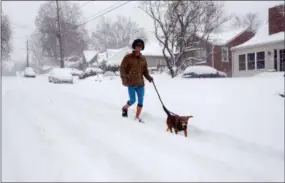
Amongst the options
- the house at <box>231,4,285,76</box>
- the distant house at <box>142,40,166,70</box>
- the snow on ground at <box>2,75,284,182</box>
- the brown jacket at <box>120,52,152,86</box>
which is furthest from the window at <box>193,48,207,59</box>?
the brown jacket at <box>120,52,152,86</box>

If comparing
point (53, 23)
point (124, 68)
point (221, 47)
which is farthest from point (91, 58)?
point (124, 68)

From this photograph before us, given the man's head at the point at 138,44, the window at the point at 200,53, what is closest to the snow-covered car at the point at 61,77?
the window at the point at 200,53

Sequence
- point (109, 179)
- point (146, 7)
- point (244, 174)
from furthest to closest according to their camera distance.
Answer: point (146, 7)
point (244, 174)
point (109, 179)

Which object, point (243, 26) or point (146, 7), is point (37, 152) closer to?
point (146, 7)

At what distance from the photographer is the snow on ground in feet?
10.0

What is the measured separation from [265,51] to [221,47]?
8.03m

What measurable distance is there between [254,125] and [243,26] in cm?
1934

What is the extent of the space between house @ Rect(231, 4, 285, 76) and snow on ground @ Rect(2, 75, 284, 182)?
6.92m

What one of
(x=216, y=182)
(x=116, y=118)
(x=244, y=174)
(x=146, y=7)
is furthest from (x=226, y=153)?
(x=146, y=7)

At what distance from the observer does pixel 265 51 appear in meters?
16.1

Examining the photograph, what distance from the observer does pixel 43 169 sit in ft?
9.57

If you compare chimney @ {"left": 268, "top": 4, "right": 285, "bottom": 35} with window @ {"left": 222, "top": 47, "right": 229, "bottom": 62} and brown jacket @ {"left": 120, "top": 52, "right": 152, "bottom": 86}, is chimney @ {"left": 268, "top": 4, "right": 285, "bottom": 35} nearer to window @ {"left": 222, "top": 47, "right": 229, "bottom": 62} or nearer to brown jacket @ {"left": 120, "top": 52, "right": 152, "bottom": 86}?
window @ {"left": 222, "top": 47, "right": 229, "bottom": 62}

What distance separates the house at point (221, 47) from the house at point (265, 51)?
1459 millimetres

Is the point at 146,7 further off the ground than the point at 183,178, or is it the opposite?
the point at 146,7
